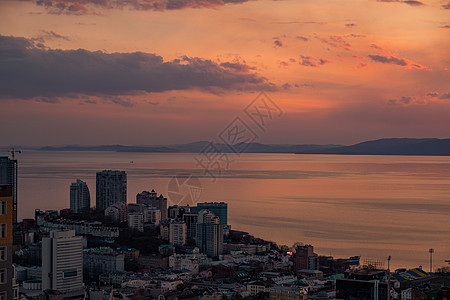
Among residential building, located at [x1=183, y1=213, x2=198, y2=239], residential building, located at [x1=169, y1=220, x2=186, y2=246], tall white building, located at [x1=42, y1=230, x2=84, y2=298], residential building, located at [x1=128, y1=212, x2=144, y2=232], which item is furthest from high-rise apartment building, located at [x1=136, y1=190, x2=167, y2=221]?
tall white building, located at [x1=42, y1=230, x2=84, y2=298]

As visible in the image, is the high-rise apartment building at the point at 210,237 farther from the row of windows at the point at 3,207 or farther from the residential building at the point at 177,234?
the row of windows at the point at 3,207

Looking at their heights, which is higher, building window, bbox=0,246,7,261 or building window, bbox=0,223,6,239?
building window, bbox=0,223,6,239

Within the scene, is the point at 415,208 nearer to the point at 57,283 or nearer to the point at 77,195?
the point at 77,195

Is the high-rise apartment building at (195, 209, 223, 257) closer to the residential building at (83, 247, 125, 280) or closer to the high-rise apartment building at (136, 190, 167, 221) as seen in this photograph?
the residential building at (83, 247, 125, 280)

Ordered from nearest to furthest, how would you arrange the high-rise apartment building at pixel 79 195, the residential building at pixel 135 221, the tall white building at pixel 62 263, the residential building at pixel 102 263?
the tall white building at pixel 62 263 → the residential building at pixel 102 263 → the residential building at pixel 135 221 → the high-rise apartment building at pixel 79 195

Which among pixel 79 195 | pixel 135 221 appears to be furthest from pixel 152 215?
pixel 79 195

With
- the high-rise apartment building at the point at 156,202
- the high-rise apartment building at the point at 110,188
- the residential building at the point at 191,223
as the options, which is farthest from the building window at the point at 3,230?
the high-rise apartment building at the point at 110,188
